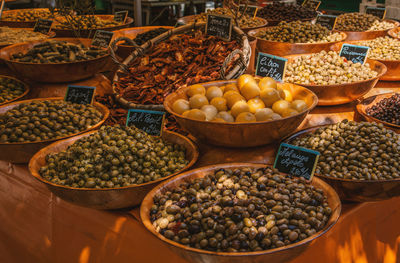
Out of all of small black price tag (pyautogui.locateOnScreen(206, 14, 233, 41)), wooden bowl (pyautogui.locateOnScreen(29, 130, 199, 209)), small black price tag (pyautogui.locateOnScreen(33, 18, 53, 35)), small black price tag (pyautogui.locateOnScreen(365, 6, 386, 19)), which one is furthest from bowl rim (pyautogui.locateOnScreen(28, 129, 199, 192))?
small black price tag (pyautogui.locateOnScreen(365, 6, 386, 19))

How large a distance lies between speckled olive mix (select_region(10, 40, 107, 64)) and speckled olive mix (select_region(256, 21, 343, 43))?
144 centimetres

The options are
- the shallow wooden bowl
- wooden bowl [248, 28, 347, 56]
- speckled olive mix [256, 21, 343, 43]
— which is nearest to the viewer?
the shallow wooden bowl

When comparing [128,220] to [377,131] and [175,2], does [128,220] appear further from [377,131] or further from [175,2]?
[175,2]

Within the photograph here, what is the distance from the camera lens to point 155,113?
1912 millimetres

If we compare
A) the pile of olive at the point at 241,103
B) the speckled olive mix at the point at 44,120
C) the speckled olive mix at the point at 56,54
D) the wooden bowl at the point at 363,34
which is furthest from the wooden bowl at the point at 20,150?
the wooden bowl at the point at 363,34

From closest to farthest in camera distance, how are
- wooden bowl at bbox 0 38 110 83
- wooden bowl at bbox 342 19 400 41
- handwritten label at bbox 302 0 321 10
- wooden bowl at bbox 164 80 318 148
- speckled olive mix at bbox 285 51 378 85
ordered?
1. wooden bowl at bbox 164 80 318 148
2. speckled olive mix at bbox 285 51 378 85
3. wooden bowl at bbox 0 38 110 83
4. wooden bowl at bbox 342 19 400 41
5. handwritten label at bbox 302 0 321 10

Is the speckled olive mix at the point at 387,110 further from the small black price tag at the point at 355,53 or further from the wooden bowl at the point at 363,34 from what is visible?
the wooden bowl at the point at 363,34

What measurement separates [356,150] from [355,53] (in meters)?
1.18

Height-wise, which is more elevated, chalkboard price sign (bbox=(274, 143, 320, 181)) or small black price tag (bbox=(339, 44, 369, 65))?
small black price tag (bbox=(339, 44, 369, 65))

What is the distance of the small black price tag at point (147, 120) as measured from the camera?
191 centimetres

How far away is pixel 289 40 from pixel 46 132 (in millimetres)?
2022

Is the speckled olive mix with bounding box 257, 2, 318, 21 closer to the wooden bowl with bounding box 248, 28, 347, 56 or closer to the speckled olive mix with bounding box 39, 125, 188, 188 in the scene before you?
the wooden bowl with bounding box 248, 28, 347, 56

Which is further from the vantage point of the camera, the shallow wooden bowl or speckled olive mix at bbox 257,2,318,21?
speckled olive mix at bbox 257,2,318,21

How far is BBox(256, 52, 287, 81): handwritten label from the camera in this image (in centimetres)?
211
